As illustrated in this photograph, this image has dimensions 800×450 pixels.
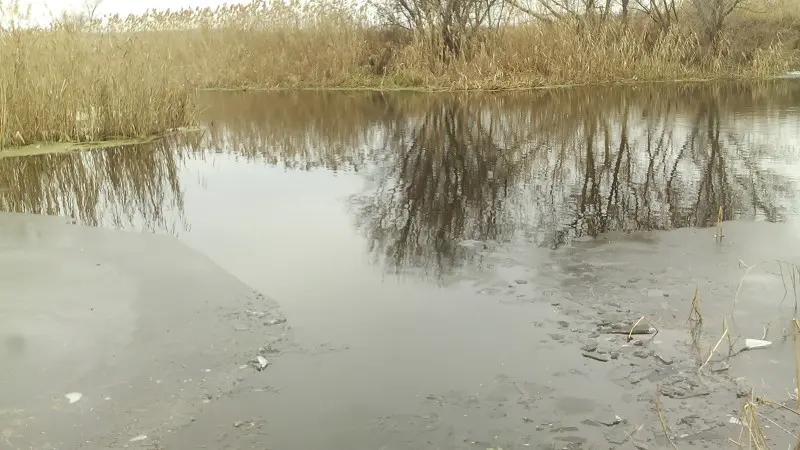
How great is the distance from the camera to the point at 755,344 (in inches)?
118

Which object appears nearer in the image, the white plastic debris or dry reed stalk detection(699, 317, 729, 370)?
dry reed stalk detection(699, 317, 729, 370)

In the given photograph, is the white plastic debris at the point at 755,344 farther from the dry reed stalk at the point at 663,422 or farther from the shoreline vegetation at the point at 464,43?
the shoreline vegetation at the point at 464,43

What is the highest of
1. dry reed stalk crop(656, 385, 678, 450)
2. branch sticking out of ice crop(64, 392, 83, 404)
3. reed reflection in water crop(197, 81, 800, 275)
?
reed reflection in water crop(197, 81, 800, 275)

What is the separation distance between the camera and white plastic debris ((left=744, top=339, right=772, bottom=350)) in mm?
2980

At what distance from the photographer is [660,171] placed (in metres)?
6.57

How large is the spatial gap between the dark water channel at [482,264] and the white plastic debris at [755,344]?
5cm

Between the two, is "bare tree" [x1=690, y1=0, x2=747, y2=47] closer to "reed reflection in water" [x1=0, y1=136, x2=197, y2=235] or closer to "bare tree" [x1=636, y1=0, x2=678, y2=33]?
"bare tree" [x1=636, y1=0, x2=678, y2=33]

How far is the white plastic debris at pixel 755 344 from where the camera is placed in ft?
9.78

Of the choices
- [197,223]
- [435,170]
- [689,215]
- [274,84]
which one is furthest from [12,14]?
[274,84]

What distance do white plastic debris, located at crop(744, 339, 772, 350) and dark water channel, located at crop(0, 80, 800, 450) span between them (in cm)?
5

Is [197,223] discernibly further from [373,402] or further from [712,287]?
[712,287]

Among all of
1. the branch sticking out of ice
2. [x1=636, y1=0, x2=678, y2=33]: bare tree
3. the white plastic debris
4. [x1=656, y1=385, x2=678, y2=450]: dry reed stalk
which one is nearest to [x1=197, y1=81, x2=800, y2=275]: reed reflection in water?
the white plastic debris

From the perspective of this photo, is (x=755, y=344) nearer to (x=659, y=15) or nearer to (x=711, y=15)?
(x=659, y=15)

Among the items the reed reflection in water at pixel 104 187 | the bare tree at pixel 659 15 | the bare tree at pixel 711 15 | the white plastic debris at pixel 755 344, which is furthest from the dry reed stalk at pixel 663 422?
the bare tree at pixel 711 15
